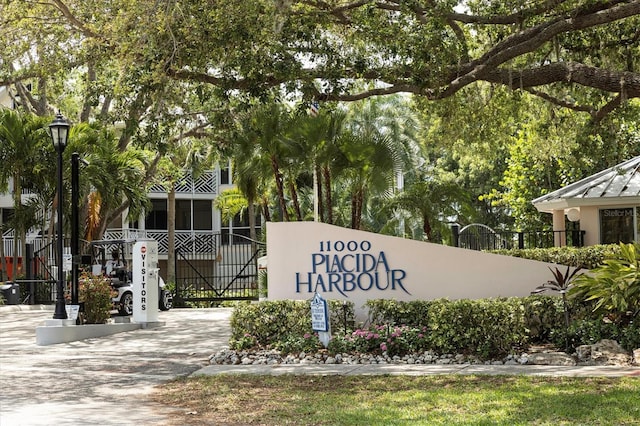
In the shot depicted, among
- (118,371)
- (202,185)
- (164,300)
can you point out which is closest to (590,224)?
(164,300)

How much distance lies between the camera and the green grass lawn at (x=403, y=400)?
8539mm

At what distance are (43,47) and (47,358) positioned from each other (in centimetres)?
695

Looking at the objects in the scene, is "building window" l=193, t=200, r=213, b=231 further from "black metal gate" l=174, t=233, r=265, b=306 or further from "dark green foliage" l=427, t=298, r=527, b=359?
"dark green foliage" l=427, t=298, r=527, b=359

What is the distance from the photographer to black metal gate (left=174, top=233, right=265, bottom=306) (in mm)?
26953

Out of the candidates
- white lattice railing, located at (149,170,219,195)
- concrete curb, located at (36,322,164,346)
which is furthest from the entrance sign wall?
white lattice railing, located at (149,170,219,195)

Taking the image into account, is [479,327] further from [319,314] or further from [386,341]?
[319,314]

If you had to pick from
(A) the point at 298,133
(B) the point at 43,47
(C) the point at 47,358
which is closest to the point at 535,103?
(A) the point at 298,133

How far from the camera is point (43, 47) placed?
18.2m

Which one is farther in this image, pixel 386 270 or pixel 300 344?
pixel 386 270

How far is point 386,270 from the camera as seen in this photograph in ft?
49.2

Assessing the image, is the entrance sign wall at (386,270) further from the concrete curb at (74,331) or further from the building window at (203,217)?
the building window at (203,217)

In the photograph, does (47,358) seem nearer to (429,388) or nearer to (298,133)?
(429,388)

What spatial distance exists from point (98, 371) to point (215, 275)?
22.9 meters

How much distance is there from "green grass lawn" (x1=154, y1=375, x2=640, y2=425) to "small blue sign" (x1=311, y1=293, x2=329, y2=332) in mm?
1943
